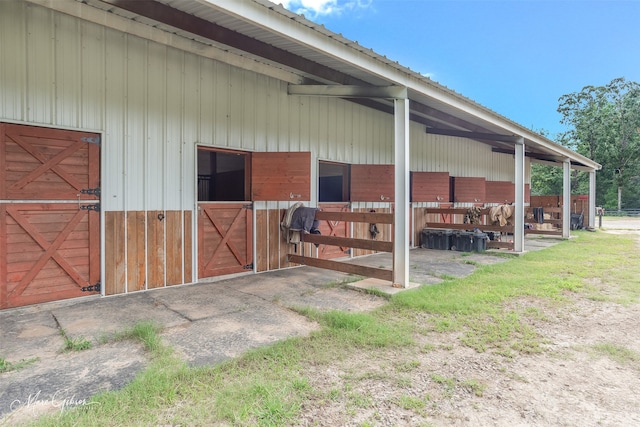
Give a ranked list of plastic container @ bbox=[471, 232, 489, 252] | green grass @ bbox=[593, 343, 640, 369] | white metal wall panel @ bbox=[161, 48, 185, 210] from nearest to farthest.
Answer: green grass @ bbox=[593, 343, 640, 369]
white metal wall panel @ bbox=[161, 48, 185, 210]
plastic container @ bbox=[471, 232, 489, 252]

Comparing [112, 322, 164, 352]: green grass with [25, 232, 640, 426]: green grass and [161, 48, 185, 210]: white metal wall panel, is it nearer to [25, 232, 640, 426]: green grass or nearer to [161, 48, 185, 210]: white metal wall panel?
[25, 232, 640, 426]: green grass

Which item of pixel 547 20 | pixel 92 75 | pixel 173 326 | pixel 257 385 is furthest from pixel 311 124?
pixel 547 20

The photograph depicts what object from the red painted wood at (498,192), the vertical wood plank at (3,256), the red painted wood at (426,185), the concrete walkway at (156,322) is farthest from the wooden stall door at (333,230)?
the red painted wood at (498,192)

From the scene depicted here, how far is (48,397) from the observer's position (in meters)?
1.97

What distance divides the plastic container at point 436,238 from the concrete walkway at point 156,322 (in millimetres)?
3615

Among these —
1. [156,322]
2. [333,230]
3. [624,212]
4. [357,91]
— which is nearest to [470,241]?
[333,230]

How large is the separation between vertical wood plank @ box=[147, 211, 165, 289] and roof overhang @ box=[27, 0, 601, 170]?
7.38 ft

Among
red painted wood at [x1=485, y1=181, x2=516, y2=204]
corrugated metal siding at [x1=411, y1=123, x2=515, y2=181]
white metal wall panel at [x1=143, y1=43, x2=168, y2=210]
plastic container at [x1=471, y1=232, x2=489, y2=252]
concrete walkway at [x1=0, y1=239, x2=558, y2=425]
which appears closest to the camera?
concrete walkway at [x1=0, y1=239, x2=558, y2=425]

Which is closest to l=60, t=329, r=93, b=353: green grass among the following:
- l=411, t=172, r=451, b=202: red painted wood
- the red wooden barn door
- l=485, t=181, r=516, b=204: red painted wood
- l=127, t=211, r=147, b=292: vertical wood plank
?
the red wooden barn door

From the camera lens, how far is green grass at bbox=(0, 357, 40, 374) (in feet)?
7.52

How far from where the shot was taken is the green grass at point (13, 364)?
2291 mm

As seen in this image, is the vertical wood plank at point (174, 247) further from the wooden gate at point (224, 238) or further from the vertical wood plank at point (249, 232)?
the vertical wood plank at point (249, 232)

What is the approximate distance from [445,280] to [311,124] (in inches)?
136

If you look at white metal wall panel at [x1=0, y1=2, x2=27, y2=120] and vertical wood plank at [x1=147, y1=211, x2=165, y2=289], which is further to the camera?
vertical wood plank at [x1=147, y1=211, x2=165, y2=289]
